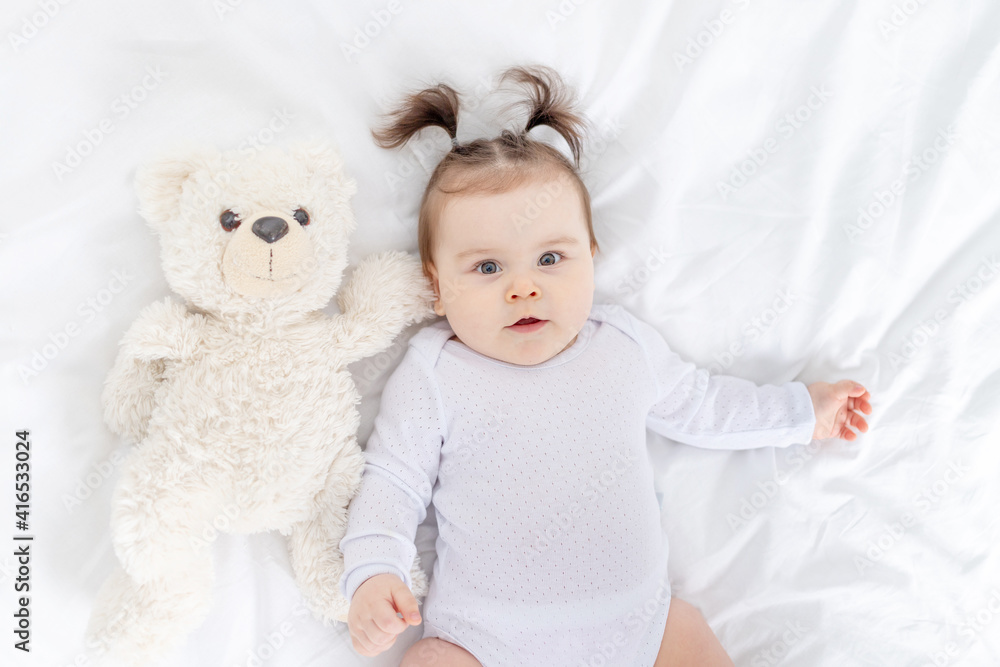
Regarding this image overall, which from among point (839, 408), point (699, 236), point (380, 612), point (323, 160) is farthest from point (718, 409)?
point (323, 160)

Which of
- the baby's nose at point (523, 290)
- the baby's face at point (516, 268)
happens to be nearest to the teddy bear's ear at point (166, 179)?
the baby's face at point (516, 268)

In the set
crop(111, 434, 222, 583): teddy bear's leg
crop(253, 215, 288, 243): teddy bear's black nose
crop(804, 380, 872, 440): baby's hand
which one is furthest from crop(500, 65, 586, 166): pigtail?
crop(111, 434, 222, 583): teddy bear's leg

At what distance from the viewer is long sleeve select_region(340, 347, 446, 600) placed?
4.22ft

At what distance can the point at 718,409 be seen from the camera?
1553 mm

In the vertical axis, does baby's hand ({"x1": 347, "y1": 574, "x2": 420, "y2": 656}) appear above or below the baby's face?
below

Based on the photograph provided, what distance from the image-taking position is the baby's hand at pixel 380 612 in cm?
121

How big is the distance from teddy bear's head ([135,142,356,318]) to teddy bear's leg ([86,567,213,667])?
0.51 m

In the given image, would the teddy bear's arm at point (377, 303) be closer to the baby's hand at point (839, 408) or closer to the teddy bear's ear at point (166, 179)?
the teddy bear's ear at point (166, 179)

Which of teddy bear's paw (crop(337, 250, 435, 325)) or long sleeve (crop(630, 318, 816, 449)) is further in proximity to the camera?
long sleeve (crop(630, 318, 816, 449))

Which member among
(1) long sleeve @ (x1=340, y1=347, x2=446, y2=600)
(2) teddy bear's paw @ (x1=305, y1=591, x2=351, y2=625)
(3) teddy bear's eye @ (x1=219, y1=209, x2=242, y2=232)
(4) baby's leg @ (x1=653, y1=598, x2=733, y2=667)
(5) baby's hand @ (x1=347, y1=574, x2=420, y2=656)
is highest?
(3) teddy bear's eye @ (x1=219, y1=209, x2=242, y2=232)

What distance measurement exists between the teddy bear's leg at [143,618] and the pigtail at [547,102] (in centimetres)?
113

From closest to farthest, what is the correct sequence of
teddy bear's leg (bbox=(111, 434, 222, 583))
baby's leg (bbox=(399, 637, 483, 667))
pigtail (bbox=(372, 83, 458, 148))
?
teddy bear's leg (bbox=(111, 434, 222, 583)) < baby's leg (bbox=(399, 637, 483, 667)) < pigtail (bbox=(372, 83, 458, 148))

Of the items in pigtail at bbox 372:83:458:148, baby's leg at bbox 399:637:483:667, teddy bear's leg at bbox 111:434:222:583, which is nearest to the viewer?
teddy bear's leg at bbox 111:434:222:583

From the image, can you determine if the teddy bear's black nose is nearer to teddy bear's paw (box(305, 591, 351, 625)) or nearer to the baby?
the baby
